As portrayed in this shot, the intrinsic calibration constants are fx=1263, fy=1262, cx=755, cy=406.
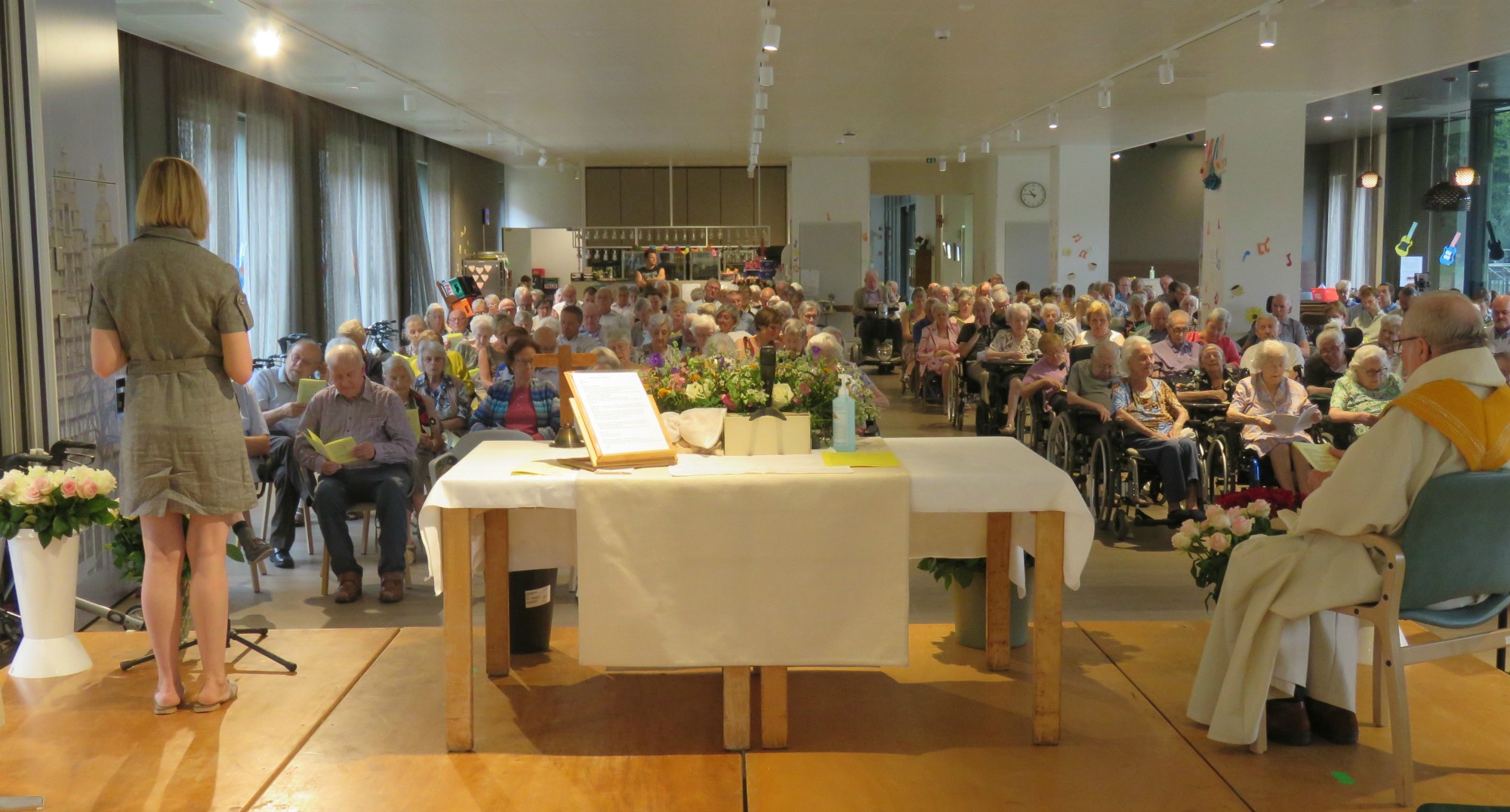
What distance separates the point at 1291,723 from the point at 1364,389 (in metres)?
3.82

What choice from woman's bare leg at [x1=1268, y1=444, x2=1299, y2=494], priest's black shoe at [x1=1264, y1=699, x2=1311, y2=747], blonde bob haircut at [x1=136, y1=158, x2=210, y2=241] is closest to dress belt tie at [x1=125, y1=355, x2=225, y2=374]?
blonde bob haircut at [x1=136, y1=158, x2=210, y2=241]

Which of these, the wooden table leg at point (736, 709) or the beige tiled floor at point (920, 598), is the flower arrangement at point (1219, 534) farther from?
the wooden table leg at point (736, 709)

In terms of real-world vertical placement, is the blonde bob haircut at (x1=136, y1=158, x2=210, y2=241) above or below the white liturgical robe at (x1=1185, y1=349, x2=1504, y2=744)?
above

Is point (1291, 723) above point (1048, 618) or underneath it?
underneath

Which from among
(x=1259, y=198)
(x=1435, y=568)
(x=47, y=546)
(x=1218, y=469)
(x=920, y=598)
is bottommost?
(x=920, y=598)

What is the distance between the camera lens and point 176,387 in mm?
3527

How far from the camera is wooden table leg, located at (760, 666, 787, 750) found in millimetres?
3455

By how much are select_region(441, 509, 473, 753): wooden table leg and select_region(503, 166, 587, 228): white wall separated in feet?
60.5

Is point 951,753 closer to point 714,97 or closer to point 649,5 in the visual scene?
point 649,5

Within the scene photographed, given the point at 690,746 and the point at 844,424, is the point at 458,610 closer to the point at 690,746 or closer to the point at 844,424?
the point at 690,746

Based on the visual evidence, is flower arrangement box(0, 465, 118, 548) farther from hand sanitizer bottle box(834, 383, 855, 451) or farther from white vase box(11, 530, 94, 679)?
hand sanitizer bottle box(834, 383, 855, 451)

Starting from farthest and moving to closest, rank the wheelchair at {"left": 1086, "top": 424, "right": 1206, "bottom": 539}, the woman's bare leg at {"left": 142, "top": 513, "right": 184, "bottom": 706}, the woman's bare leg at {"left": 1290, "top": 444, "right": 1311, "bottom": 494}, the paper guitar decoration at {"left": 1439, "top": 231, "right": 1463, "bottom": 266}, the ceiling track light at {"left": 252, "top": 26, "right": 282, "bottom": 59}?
the paper guitar decoration at {"left": 1439, "top": 231, "right": 1463, "bottom": 266}
the ceiling track light at {"left": 252, "top": 26, "right": 282, "bottom": 59}
the wheelchair at {"left": 1086, "top": 424, "right": 1206, "bottom": 539}
the woman's bare leg at {"left": 1290, "top": 444, "right": 1311, "bottom": 494}
the woman's bare leg at {"left": 142, "top": 513, "right": 184, "bottom": 706}

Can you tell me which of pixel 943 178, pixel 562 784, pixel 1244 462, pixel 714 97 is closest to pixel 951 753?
pixel 562 784

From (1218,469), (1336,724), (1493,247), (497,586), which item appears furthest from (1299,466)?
(1493,247)
